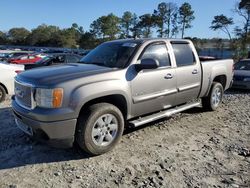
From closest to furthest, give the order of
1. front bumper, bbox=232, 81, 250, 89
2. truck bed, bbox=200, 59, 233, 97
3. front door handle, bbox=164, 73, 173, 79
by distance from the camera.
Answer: front door handle, bbox=164, 73, 173, 79
truck bed, bbox=200, 59, 233, 97
front bumper, bbox=232, 81, 250, 89

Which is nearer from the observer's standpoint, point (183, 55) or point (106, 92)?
point (106, 92)

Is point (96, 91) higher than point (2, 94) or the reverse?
higher

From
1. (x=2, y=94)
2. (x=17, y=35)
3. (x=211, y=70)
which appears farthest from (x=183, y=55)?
(x=17, y=35)

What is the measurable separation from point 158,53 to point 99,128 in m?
1.96

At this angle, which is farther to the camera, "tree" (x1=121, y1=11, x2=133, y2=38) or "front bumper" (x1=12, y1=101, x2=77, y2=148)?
"tree" (x1=121, y1=11, x2=133, y2=38)

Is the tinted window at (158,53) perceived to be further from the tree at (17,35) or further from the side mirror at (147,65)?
the tree at (17,35)

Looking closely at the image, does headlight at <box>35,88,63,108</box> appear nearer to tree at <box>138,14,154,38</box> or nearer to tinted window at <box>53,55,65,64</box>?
tinted window at <box>53,55,65,64</box>

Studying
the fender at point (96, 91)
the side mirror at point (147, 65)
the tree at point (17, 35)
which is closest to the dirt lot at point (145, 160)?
the fender at point (96, 91)

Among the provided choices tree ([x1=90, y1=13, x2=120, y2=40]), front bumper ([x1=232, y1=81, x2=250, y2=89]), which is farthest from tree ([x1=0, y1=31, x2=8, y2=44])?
front bumper ([x1=232, y1=81, x2=250, y2=89])

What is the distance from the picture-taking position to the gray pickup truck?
4406 millimetres

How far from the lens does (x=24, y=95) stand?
15.6 ft

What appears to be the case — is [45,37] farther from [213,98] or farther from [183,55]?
[183,55]

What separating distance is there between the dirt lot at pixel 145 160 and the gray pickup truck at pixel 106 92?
37 cm

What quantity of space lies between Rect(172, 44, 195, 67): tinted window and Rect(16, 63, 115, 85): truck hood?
1759mm
